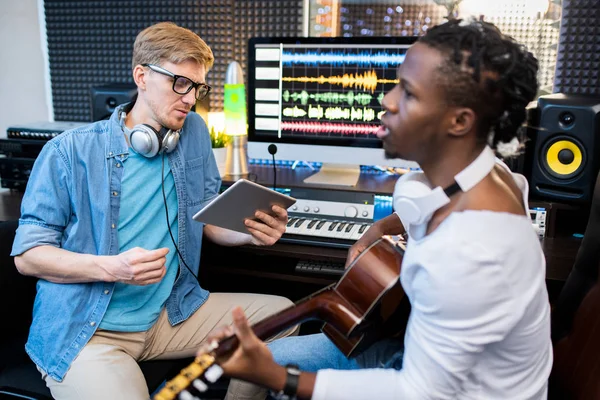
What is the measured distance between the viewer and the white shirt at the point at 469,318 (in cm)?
88

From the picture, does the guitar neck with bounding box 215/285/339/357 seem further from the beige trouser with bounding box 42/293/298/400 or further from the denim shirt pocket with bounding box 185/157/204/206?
the denim shirt pocket with bounding box 185/157/204/206

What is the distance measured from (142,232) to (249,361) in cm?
79

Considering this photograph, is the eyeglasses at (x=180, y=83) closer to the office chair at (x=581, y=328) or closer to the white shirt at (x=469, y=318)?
the white shirt at (x=469, y=318)

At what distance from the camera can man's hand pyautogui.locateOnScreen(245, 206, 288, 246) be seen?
1.63m

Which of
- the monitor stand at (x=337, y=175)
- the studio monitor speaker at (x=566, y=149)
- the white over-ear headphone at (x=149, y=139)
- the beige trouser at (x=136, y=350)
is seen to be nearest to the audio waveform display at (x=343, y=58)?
the monitor stand at (x=337, y=175)

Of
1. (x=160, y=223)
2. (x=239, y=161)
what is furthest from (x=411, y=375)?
(x=239, y=161)

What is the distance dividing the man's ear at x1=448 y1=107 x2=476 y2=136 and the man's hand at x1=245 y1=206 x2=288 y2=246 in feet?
2.50

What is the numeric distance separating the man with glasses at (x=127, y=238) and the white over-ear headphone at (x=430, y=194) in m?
0.68

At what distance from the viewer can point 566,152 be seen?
6.16 ft

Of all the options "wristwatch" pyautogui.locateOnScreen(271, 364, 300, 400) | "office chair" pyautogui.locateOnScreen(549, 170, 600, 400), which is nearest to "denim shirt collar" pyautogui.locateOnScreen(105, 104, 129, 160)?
"wristwatch" pyautogui.locateOnScreen(271, 364, 300, 400)

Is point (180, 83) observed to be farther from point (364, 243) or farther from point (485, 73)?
point (485, 73)

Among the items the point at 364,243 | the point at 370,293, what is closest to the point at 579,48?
the point at 364,243

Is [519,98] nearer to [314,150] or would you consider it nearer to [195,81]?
[195,81]

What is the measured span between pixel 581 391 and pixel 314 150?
4.31ft
